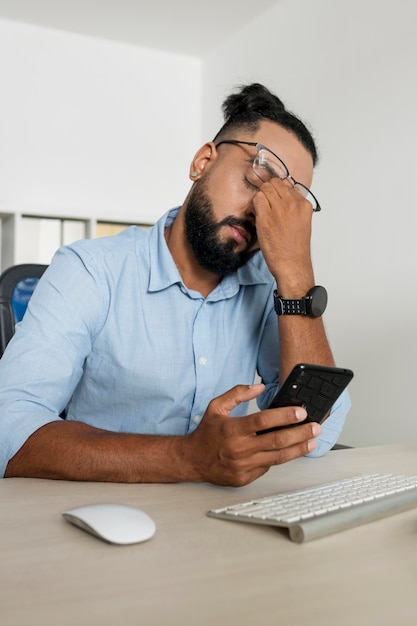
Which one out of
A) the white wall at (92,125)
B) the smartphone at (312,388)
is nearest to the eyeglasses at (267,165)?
the smartphone at (312,388)

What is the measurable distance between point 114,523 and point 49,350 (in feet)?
1.82

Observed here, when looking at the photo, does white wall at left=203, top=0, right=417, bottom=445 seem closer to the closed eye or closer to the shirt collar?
the shirt collar

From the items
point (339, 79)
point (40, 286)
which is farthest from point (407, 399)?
point (40, 286)

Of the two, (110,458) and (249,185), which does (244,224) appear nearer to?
(249,185)

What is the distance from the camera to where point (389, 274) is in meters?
2.99

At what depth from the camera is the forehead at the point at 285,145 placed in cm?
154

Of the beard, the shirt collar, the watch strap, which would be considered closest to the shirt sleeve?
the shirt collar

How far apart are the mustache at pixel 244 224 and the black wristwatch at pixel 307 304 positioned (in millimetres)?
181

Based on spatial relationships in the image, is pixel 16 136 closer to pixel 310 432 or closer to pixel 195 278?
pixel 195 278

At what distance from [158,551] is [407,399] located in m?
2.35

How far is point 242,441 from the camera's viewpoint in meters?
0.93

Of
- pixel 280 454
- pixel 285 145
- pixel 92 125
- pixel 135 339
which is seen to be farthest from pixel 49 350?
pixel 92 125

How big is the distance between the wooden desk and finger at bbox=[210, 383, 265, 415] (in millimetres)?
121

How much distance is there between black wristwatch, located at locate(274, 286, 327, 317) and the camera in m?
1.44
